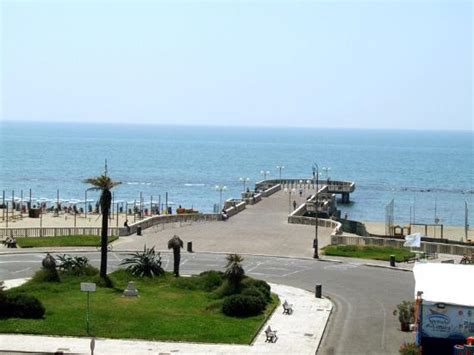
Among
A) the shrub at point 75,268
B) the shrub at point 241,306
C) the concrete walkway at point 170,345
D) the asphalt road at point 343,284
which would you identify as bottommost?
the asphalt road at point 343,284

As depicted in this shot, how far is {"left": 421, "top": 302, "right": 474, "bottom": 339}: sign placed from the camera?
2961cm

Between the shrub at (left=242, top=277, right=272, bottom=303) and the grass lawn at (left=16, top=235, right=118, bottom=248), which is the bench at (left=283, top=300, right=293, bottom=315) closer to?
the shrub at (left=242, top=277, right=272, bottom=303)

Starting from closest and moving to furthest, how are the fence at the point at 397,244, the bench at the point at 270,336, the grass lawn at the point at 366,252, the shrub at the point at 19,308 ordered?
the bench at the point at 270,336, the shrub at the point at 19,308, the grass lawn at the point at 366,252, the fence at the point at 397,244

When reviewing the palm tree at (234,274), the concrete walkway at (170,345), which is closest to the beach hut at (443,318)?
the concrete walkway at (170,345)

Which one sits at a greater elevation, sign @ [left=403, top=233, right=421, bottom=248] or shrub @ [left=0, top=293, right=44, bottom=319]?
sign @ [left=403, top=233, right=421, bottom=248]

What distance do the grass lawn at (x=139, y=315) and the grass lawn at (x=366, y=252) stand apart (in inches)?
608

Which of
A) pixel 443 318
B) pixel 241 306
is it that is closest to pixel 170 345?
pixel 241 306

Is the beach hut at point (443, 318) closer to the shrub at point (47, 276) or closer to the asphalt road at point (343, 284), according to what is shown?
the asphalt road at point (343, 284)

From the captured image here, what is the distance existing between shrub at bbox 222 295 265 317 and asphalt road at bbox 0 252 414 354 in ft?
10.6

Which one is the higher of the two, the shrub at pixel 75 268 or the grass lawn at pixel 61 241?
the shrub at pixel 75 268

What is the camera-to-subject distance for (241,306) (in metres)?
37.3

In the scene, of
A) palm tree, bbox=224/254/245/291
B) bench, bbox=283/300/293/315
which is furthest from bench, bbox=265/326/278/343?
palm tree, bbox=224/254/245/291

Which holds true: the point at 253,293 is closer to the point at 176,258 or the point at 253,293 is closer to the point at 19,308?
the point at 176,258

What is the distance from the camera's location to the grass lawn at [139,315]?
3362 centimetres
